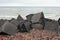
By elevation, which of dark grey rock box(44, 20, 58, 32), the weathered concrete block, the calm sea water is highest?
the weathered concrete block

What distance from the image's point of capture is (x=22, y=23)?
9.10 meters

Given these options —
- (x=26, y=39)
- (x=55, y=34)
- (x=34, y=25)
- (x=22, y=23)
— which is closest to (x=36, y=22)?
(x=34, y=25)

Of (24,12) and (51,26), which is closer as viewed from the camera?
(51,26)

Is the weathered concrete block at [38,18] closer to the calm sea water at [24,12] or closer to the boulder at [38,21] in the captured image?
the boulder at [38,21]

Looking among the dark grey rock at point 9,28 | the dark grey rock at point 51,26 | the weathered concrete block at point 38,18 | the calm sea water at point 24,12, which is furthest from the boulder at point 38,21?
the calm sea water at point 24,12

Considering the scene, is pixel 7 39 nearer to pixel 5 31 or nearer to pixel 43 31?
pixel 5 31

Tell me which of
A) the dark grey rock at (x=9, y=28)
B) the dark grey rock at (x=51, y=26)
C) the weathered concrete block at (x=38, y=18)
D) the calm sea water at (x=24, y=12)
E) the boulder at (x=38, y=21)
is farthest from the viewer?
the calm sea water at (x=24, y=12)

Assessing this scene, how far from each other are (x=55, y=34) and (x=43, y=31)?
0.72 metres

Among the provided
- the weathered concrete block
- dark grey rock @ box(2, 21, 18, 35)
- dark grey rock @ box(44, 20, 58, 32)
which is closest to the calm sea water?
the weathered concrete block

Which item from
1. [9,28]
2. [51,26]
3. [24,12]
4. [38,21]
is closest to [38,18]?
[38,21]

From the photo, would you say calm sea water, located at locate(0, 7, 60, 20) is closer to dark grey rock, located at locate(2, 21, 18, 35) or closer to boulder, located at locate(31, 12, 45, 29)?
boulder, located at locate(31, 12, 45, 29)

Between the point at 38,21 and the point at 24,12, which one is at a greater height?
the point at 38,21

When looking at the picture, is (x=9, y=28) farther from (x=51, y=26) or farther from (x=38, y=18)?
(x=38, y=18)

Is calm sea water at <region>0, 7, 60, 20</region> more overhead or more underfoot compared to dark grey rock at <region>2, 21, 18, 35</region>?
more underfoot
